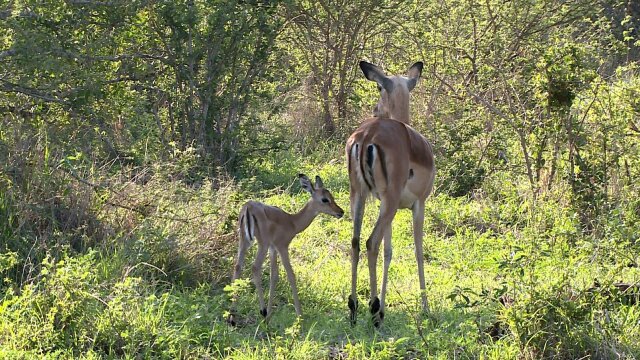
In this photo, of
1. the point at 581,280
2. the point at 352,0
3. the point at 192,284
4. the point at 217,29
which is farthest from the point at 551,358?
the point at 352,0

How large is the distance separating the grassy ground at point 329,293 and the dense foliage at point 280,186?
2 cm

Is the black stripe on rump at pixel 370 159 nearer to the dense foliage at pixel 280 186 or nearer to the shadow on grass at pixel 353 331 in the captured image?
the shadow on grass at pixel 353 331

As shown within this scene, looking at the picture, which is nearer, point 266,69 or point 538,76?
point 538,76

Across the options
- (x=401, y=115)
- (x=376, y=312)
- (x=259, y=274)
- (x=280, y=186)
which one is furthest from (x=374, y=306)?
(x=280, y=186)

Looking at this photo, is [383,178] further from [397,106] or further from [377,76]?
[377,76]

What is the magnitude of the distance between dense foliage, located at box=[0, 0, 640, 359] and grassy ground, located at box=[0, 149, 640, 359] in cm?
2

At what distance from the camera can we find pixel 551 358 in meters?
4.91

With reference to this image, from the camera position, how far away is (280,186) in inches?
350

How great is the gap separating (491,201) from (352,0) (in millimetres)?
4808

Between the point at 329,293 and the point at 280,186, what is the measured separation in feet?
8.57

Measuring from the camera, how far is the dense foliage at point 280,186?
5070mm

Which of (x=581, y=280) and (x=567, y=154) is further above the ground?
(x=567, y=154)

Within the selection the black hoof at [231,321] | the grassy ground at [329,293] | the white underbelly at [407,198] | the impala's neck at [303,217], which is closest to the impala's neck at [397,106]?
the white underbelly at [407,198]

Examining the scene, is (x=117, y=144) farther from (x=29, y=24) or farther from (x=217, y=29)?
(x=29, y=24)
